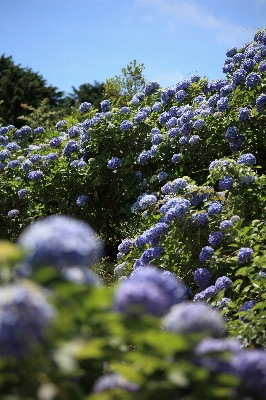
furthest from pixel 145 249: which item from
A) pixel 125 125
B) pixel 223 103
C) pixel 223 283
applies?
pixel 125 125

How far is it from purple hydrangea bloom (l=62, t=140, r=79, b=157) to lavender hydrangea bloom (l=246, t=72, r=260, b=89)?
Result: 7.17 feet

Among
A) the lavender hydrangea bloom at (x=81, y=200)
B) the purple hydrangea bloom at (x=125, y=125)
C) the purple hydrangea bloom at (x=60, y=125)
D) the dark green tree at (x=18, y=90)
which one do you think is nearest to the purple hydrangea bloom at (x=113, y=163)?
the purple hydrangea bloom at (x=125, y=125)

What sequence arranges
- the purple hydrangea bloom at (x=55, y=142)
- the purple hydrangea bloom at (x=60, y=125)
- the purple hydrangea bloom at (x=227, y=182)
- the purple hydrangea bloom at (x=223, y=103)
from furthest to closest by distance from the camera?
the purple hydrangea bloom at (x=60, y=125) → the purple hydrangea bloom at (x=55, y=142) → the purple hydrangea bloom at (x=223, y=103) → the purple hydrangea bloom at (x=227, y=182)

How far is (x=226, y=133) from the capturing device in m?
5.09

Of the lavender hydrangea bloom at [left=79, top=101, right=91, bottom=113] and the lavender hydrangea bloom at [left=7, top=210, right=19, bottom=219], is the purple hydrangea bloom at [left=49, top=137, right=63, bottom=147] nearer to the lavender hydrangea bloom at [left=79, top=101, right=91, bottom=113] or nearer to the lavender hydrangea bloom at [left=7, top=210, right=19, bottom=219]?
the lavender hydrangea bloom at [left=79, top=101, right=91, bottom=113]

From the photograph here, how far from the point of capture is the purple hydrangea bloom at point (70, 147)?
6.16 meters

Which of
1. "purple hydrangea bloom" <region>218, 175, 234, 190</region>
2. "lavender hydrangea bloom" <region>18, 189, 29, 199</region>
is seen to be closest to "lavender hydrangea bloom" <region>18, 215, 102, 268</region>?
"purple hydrangea bloom" <region>218, 175, 234, 190</region>

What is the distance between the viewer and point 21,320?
1035 millimetres

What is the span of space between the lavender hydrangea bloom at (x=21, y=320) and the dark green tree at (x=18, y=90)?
21.6 meters

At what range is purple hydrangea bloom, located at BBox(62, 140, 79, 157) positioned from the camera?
616 cm

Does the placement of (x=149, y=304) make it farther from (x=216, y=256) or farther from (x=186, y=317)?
(x=216, y=256)

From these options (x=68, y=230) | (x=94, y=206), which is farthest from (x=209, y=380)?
(x=94, y=206)

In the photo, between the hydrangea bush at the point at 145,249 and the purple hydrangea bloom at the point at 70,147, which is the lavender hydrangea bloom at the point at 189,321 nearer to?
the hydrangea bush at the point at 145,249

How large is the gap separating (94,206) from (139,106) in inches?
53.7
